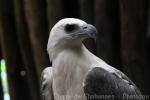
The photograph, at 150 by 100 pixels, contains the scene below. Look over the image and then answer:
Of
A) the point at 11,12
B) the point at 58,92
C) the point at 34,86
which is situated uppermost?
the point at 11,12

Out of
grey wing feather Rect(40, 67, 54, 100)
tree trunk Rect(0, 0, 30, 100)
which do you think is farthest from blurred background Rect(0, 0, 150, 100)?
grey wing feather Rect(40, 67, 54, 100)

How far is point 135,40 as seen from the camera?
12.0 ft

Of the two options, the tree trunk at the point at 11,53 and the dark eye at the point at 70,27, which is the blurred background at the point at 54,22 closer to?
the tree trunk at the point at 11,53

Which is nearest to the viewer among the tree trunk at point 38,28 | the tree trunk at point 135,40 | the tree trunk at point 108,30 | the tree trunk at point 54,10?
the tree trunk at point 135,40

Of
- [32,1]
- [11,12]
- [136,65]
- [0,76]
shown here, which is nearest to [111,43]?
[136,65]

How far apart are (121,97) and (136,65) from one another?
881 millimetres

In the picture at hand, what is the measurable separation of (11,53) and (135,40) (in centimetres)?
120

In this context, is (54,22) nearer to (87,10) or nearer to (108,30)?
(87,10)

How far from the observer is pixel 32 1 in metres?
4.10

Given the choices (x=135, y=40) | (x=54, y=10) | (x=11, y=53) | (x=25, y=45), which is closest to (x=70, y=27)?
(x=135, y=40)

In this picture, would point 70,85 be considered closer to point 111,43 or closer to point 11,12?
point 111,43

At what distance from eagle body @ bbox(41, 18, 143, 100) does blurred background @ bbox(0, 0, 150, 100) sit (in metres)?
0.81

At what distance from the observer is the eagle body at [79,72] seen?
9.18ft

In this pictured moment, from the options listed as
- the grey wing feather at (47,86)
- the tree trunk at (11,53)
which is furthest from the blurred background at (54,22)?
the grey wing feather at (47,86)
